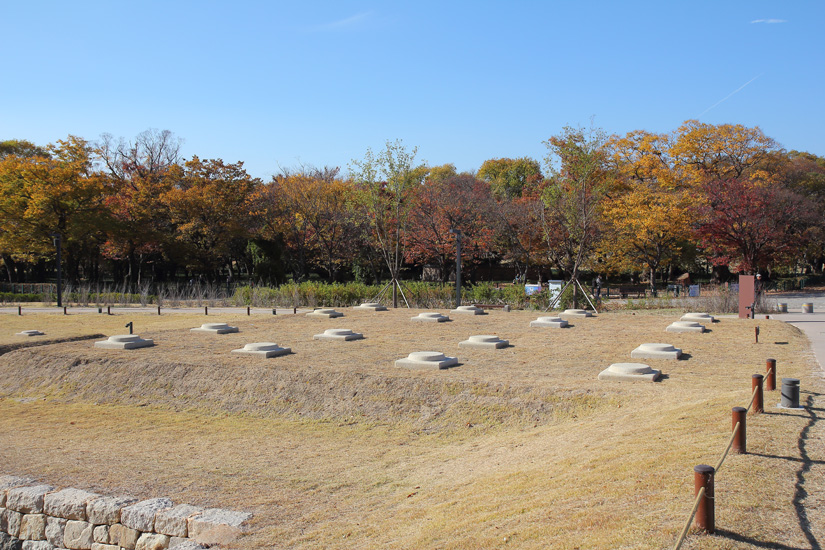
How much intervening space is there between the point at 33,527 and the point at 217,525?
2725 mm

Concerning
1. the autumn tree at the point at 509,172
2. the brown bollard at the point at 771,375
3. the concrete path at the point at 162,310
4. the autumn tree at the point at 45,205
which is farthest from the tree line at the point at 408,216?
the brown bollard at the point at 771,375

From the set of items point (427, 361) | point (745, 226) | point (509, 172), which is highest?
point (509, 172)

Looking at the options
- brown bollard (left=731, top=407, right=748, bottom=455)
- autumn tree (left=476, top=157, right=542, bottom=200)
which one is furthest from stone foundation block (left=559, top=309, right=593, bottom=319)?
autumn tree (left=476, top=157, right=542, bottom=200)

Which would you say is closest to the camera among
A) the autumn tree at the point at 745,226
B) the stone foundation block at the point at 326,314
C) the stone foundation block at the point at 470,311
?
the stone foundation block at the point at 470,311

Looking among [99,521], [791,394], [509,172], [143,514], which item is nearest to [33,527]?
[99,521]

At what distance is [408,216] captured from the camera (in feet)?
112

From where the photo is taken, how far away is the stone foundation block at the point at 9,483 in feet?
23.3

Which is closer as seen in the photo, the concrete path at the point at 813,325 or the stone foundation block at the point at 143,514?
the stone foundation block at the point at 143,514

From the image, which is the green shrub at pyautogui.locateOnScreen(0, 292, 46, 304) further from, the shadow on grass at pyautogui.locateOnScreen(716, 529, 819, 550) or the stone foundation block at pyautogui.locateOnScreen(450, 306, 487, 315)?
the shadow on grass at pyautogui.locateOnScreen(716, 529, 819, 550)

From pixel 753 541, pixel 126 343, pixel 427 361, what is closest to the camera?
pixel 753 541

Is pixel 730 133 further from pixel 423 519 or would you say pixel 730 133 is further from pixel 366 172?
pixel 423 519

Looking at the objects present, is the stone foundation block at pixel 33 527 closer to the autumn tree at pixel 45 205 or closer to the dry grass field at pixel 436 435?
the dry grass field at pixel 436 435

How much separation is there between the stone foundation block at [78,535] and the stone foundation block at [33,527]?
36 cm

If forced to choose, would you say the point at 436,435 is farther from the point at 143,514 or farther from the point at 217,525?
the point at 143,514
